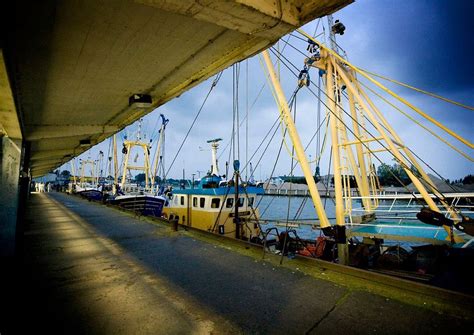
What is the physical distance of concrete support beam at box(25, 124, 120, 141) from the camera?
555 centimetres

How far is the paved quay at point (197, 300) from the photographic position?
248 centimetres

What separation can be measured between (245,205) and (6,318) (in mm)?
12349

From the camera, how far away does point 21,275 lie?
3.96 m

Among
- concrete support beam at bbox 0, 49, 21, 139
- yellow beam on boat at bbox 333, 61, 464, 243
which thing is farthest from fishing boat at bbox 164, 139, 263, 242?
concrete support beam at bbox 0, 49, 21, 139

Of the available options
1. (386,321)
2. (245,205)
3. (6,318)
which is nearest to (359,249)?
(386,321)

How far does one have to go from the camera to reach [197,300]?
3084 mm

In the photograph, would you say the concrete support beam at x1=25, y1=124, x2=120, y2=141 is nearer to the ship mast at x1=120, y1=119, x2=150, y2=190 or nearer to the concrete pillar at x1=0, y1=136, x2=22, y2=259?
the concrete pillar at x1=0, y1=136, x2=22, y2=259

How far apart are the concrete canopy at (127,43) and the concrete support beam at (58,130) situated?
124cm

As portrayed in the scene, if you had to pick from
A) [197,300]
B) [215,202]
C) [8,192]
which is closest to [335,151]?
[197,300]

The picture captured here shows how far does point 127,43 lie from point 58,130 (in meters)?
4.97

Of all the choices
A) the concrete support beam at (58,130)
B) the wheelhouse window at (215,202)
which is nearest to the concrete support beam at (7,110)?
the concrete support beam at (58,130)

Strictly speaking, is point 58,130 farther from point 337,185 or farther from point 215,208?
point 215,208

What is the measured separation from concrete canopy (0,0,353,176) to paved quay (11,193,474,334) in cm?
289

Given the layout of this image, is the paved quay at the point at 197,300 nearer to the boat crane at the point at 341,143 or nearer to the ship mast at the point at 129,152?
the boat crane at the point at 341,143
